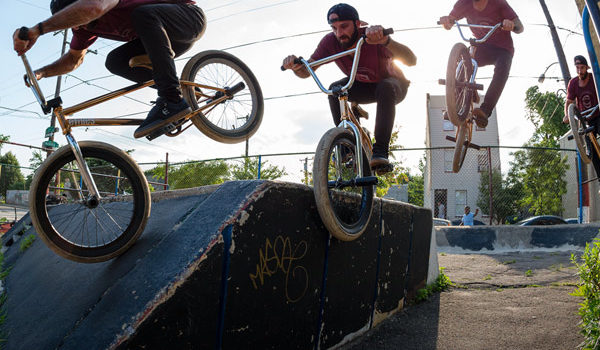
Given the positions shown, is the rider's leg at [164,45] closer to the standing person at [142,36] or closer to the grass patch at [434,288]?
the standing person at [142,36]

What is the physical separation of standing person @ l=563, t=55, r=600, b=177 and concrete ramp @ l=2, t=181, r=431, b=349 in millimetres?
4447

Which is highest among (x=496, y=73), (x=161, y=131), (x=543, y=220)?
(x=496, y=73)

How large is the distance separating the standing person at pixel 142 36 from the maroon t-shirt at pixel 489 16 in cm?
290

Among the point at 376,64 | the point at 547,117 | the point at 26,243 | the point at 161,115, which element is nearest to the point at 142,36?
the point at 161,115

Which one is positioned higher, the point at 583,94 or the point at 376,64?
the point at 583,94

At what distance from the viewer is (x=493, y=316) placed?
11.3 feet

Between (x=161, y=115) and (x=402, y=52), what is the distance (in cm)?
195

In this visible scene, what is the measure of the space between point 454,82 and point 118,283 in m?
3.55

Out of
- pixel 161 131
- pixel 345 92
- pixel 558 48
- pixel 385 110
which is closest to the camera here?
pixel 161 131

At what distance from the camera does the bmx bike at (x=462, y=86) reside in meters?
4.01

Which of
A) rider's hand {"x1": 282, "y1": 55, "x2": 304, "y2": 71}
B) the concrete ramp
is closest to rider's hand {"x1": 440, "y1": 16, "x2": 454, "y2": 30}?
rider's hand {"x1": 282, "y1": 55, "x2": 304, "y2": 71}

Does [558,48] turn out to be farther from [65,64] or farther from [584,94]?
[65,64]

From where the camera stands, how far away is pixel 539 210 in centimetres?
2142

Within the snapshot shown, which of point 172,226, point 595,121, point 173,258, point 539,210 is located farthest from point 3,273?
point 539,210
